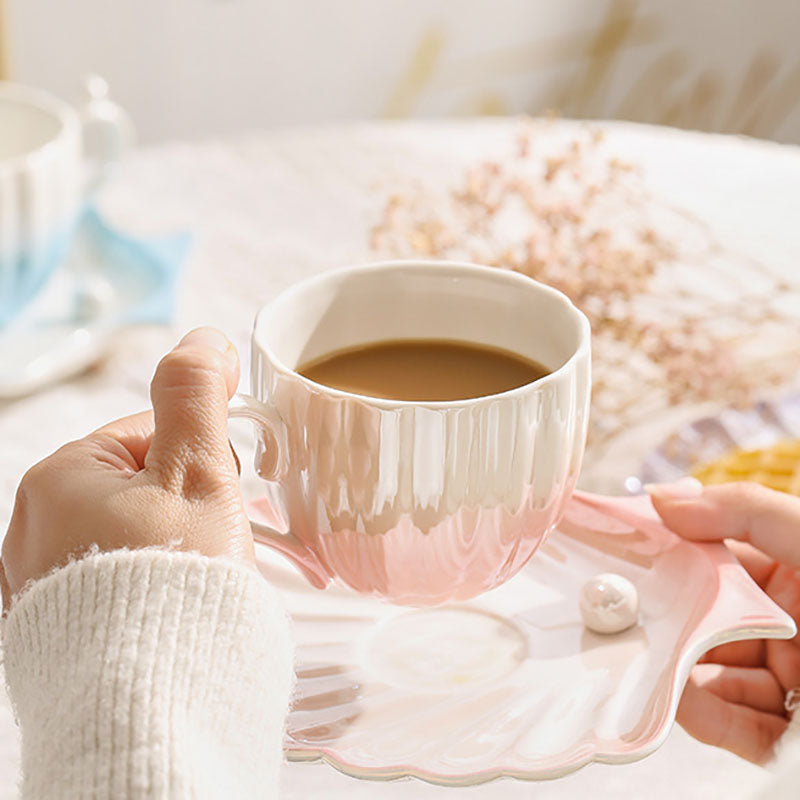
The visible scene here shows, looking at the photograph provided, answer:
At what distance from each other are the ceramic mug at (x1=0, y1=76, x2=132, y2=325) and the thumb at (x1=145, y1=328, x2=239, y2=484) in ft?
1.49

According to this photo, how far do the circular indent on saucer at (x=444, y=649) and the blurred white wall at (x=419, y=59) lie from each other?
1.81 metres

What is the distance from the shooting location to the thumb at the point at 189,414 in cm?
49

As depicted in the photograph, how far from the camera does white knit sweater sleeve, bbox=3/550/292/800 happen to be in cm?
40

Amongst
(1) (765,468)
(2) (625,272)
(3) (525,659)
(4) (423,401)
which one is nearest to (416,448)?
(4) (423,401)

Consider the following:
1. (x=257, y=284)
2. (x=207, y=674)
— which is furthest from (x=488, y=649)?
(x=257, y=284)

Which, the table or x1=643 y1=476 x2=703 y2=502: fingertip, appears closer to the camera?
x1=643 y1=476 x2=703 y2=502: fingertip

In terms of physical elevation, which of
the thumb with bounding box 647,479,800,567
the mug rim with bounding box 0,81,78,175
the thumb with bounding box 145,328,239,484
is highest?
the thumb with bounding box 145,328,239,484

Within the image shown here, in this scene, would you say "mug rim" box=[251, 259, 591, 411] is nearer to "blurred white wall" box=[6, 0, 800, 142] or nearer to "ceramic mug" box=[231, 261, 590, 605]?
"ceramic mug" box=[231, 261, 590, 605]

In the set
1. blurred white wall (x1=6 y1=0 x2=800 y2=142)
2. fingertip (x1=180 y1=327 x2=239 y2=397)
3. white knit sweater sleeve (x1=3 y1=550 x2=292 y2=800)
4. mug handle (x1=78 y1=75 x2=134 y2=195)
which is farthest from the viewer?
blurred white wall (x1=6 y1=0 x2=800 y2=142)

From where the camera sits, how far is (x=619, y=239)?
1.10 meters

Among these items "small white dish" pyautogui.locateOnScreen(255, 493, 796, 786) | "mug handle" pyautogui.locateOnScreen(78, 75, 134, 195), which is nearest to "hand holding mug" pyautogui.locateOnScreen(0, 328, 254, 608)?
"small white dish" pyautogui.locateOnScreen(255, 493, 796, 786)

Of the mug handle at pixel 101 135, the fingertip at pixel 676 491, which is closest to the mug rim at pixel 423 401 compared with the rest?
the fingertip at pixel 676 491

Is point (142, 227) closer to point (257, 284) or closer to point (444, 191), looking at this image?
point (257, 284)

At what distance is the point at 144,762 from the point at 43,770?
0.05m
